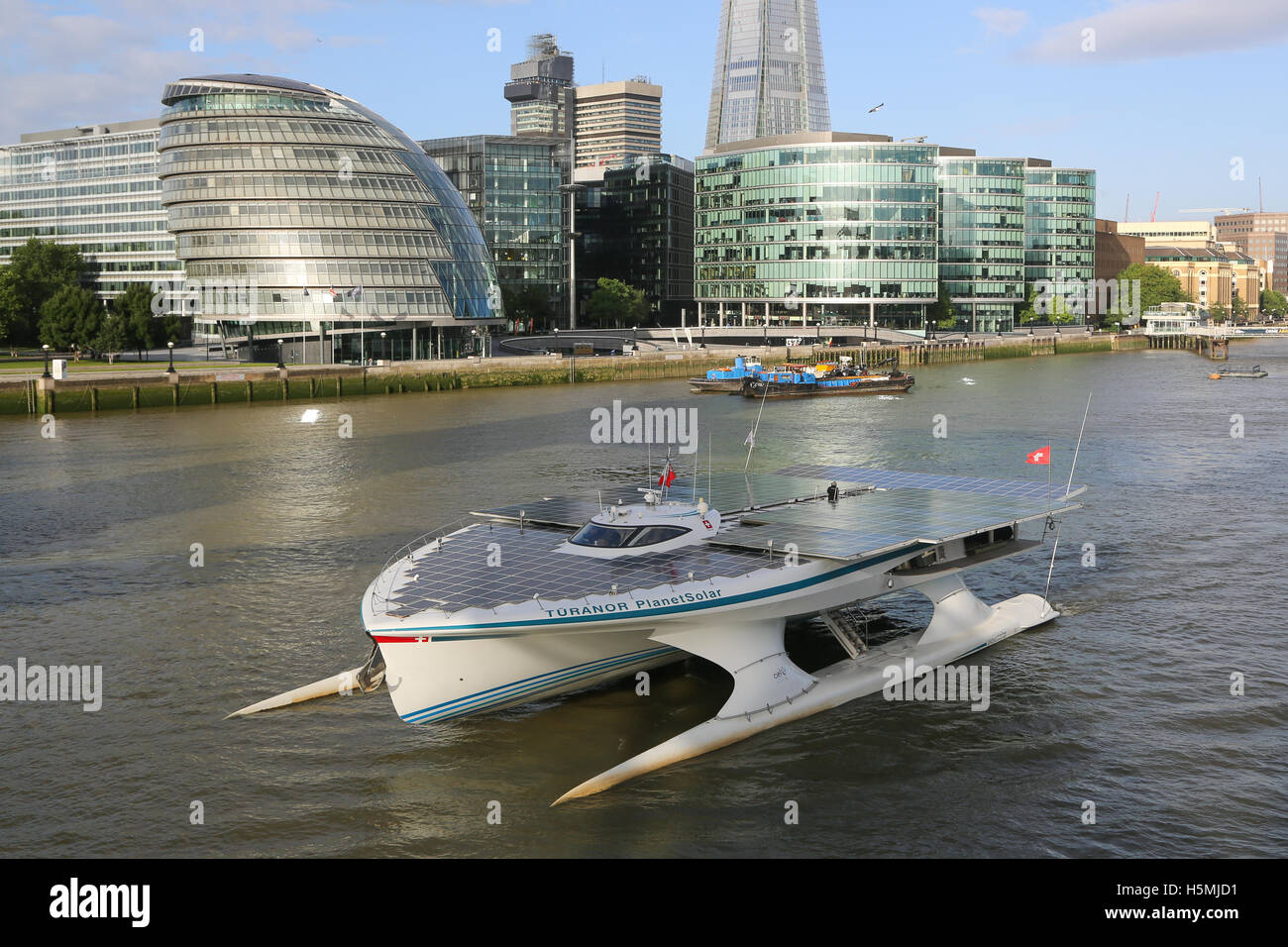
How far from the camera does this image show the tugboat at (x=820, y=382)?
95.8 meters

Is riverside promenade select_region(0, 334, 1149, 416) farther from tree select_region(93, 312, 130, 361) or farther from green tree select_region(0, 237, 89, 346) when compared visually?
green tree select_region(0, 237, 89, 346)

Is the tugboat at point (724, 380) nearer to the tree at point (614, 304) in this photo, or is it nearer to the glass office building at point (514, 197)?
the tree at point (614, 304)

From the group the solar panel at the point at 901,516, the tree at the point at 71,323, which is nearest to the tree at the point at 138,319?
the tree at the point at 71,323

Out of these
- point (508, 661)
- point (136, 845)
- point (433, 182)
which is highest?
point (433, 182)

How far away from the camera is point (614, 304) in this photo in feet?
533

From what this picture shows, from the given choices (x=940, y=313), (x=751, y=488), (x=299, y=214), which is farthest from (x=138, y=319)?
(x=940, y=313)

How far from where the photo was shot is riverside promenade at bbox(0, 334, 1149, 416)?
73938 millimetres

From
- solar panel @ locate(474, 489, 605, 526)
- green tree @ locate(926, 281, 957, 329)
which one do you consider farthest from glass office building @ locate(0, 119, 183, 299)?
solar panel @ locate(474, 489, 605, 526)

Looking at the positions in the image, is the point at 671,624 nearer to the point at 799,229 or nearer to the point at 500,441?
the point at 500,441

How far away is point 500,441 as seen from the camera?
60.8 metres

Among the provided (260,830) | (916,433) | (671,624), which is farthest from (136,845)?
(916,433)

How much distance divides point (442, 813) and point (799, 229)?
483ft

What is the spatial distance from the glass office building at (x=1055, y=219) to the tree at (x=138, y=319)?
137251 mm

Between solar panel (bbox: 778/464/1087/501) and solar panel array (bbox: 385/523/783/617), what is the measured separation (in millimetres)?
8197
